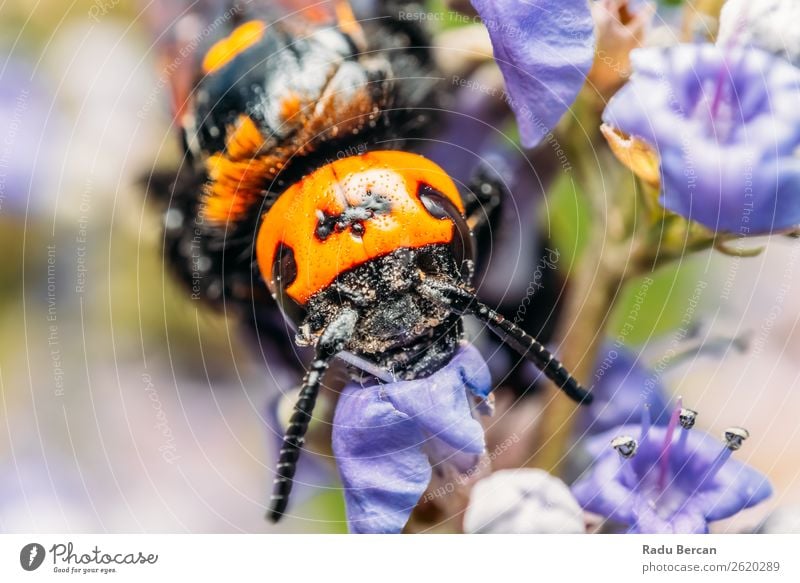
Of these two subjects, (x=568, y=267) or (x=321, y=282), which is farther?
(x=568, y=267)

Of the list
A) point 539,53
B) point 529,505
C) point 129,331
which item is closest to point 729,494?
point 529,505

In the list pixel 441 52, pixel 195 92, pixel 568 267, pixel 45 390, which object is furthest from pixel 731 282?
pixel 45 390

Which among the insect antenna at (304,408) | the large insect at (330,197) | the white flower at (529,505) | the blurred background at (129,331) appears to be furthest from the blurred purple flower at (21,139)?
the white flower at (529,505)

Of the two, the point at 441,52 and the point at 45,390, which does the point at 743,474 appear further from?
the point at 45,390

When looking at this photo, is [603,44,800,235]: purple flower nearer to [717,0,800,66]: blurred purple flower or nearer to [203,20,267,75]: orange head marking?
[717,0,800,66]: blurred purple flower
